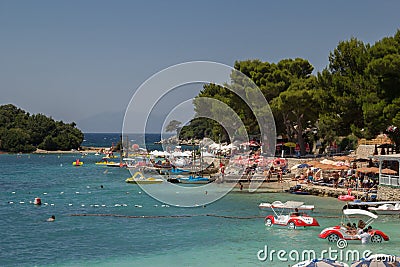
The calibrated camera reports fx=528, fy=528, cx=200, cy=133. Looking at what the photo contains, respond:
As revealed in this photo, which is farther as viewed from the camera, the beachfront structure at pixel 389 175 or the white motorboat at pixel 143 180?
the white motorboat at pixel 143 180

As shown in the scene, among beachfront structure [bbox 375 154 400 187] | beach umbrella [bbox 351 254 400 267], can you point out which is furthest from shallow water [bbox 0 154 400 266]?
beach umbrella [bbox 351 254 400 267]

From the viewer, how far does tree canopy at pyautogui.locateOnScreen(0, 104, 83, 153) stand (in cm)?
10894

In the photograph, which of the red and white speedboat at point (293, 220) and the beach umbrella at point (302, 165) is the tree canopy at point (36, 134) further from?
the red and white speedboat at point (293, 220)

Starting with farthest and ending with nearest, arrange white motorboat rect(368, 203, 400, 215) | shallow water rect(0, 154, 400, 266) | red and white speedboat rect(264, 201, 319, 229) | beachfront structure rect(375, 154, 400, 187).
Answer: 1. beachfront structure rect(375, 154, 400, 187)
2. white motorboat rect(368, 203, 400, 215)
3. red and white speedboat rect(264, 201, 319, 229)
4. shallow water rect(0, 154, 400, 266)

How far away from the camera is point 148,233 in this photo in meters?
24.6

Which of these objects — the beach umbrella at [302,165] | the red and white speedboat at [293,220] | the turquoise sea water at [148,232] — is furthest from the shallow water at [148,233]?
the beach umbrella at [302,165]

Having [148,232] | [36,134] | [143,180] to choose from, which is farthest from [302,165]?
[36,134]

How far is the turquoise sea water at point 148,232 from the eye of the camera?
2027 centimetres

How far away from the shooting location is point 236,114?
60.4 m

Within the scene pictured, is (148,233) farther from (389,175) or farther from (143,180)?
(143,180)

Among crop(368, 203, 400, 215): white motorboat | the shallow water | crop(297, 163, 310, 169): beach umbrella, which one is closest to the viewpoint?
the shallow water

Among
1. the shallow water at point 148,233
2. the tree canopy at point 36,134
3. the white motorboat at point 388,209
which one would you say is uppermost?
the tree canopy at point 36,134

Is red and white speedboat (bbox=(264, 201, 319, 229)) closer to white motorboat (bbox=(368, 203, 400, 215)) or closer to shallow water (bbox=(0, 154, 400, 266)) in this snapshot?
shallow water (bbox=(0, 154, 400, 266))

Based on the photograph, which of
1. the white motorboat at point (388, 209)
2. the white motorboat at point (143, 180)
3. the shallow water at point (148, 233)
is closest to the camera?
the shallow water at point (148, 233)
